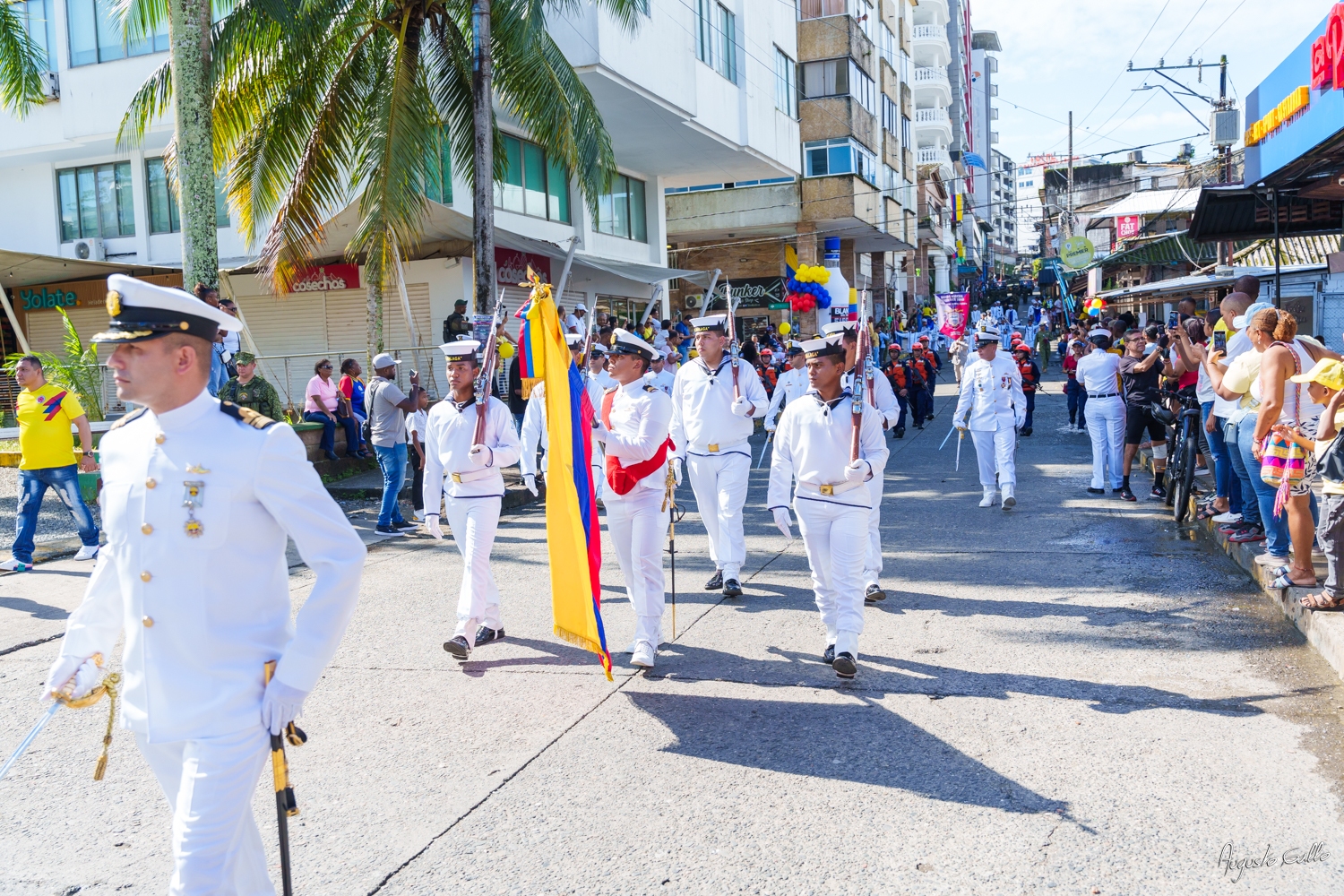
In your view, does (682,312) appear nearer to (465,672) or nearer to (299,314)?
(299,314)

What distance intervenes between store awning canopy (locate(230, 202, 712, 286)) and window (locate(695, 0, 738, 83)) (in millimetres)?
5652

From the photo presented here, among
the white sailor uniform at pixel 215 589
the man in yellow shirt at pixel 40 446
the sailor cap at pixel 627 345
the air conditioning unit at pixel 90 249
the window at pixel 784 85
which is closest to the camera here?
the white sailor uniform at pixel 215 589

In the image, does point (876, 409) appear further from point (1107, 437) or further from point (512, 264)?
point (512, 264)

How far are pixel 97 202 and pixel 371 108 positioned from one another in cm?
1117

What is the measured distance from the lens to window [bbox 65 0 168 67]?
68.6 ft

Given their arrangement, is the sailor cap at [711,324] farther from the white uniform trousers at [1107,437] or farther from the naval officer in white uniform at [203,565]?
the naval officer in white uniform at [203,565]

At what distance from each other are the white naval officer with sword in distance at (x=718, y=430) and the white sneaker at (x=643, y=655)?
6.89 feet

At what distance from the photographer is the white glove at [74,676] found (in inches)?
118

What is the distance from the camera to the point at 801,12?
3641 centimetres

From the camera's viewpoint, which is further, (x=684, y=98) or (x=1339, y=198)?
(x=684, y=98)

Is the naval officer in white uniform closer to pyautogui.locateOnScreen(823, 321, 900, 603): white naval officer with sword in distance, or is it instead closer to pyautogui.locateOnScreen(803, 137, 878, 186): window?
pyautogui.locateOnScreen(823, 321, 900, 603): white naval officer with sword in distance

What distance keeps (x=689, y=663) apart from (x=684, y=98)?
17.4m

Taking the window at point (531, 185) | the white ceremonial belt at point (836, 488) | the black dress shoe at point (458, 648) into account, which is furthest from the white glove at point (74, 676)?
the window at point (531, 185)

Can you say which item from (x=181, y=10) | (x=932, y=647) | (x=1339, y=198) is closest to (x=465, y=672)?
(x=932, y=647)
